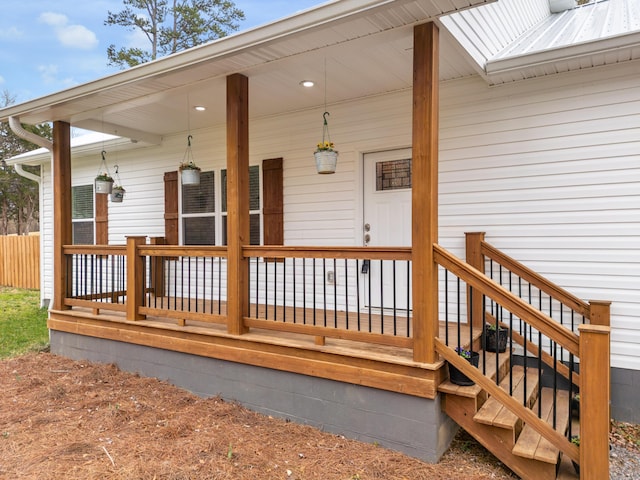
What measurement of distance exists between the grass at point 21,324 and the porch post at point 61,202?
1025 mm

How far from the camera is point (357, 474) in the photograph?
2.72 m

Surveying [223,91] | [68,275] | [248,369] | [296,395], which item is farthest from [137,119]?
[296,395]

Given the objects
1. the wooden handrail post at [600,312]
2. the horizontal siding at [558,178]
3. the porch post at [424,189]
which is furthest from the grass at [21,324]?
the wooden handrail post at [600,312]

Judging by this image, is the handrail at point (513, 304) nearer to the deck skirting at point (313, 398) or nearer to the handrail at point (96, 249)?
the deck skirting at point (313, 398)

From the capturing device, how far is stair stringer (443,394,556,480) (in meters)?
2.60

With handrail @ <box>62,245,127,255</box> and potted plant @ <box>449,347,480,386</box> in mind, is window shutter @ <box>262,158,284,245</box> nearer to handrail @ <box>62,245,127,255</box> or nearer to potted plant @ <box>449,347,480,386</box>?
handrail @ <box>62,245,127,255</box>

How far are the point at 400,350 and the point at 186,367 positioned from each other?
2126 millimetres

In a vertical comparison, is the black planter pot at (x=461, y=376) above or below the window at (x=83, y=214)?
below

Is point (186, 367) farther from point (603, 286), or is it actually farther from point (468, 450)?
point (603, 286)

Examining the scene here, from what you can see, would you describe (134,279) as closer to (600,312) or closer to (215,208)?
(215,208)

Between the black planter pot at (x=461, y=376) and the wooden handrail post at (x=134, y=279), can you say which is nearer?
the black planter pot at (x=461, y=376)

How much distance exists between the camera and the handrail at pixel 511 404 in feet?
8.21

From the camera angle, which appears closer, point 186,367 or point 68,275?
point 186,367

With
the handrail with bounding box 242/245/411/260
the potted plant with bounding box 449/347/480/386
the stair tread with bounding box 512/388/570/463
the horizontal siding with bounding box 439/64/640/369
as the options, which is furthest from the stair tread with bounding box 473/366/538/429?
the handrail with bounding box 242/245/411/260
